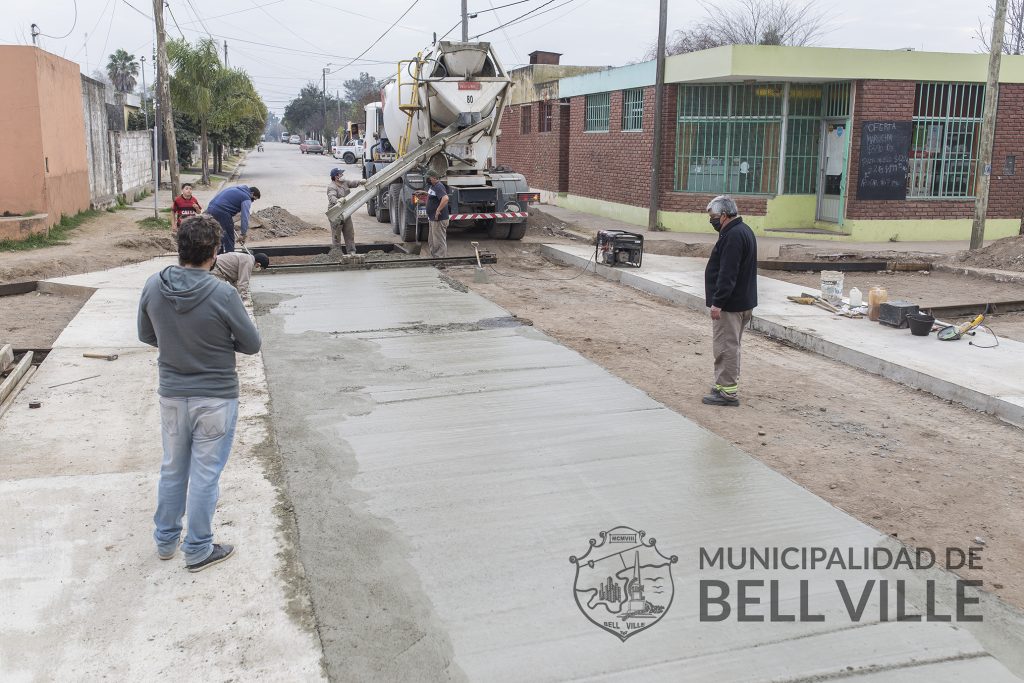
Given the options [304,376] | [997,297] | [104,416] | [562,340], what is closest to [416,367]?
[304,376]

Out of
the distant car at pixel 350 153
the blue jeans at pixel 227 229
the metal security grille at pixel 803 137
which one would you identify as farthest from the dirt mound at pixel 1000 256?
the distant car at pixel 350 153

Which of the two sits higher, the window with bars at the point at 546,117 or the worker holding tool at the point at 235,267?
the window with bars at the point at 546,117

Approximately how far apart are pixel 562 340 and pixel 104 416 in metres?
4.85

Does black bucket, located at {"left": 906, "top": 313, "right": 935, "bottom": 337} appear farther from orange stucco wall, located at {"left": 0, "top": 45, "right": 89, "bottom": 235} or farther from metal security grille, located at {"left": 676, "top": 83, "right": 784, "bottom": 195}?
orange stucco wall, located at {"left": 0, "top": 45, "right": 89, "bottom": 235}

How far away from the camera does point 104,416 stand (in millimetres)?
7141

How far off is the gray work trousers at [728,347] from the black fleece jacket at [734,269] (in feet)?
0.30

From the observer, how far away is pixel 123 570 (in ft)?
14.9

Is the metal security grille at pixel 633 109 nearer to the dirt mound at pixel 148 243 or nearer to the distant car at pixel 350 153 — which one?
the dirt mound at pixel 148 243

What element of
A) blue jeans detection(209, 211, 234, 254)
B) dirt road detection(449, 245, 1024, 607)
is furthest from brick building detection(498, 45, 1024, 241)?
blue jeans detection(209, 211, 234, 254)

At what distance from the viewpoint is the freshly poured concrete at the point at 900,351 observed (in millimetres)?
7766

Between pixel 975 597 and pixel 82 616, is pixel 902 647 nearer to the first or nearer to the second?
pixel 975 597

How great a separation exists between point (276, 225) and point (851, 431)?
16.8 meters

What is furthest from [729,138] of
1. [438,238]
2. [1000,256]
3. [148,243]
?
[148,243]

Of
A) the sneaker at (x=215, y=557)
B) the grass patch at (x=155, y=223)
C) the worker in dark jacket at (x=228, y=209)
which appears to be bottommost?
the sneaker at (x=215, y=557)
